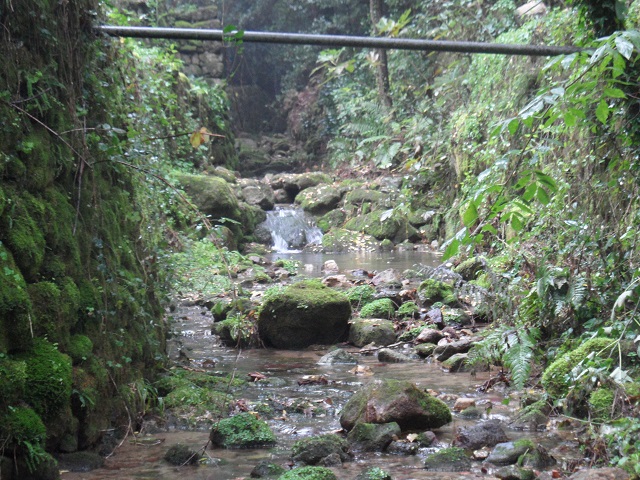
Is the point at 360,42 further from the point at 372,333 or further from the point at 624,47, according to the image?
the point at 372,333

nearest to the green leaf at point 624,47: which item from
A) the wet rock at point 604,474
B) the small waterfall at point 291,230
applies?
the wet rock at point 604,474

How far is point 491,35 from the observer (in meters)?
14.2

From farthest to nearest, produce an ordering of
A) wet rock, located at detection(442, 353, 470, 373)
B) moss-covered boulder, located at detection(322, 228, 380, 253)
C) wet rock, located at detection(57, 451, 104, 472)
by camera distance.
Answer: moss-covered boulder, located at detection(322, 228, 380, 253) → wet rock, located at detection(442, 353, 470, 373) → wet rock, located at detection(57, 451, 104, 472)

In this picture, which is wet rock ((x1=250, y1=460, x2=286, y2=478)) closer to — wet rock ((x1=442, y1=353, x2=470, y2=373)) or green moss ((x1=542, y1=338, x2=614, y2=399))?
green moss ((x1=542, y1=338, x2=614, y2=399))

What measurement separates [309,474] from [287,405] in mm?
1730

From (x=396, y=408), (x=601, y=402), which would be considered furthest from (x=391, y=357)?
(x=601, y=402)

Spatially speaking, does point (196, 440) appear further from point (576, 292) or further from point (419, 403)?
point (576, 292)

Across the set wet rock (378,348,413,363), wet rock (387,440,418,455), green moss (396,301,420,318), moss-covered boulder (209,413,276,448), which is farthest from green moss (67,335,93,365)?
green moss (396,301,420,318)

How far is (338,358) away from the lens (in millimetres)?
6609

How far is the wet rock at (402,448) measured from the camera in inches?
164

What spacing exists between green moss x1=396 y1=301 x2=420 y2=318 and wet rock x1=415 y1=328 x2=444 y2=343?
94 centimetres

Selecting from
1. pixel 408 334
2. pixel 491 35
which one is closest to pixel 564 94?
pixel 408 334

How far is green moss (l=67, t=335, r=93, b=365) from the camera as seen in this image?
3.74 metres

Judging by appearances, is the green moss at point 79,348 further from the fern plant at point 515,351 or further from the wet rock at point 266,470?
the fern plant at point 515,351
